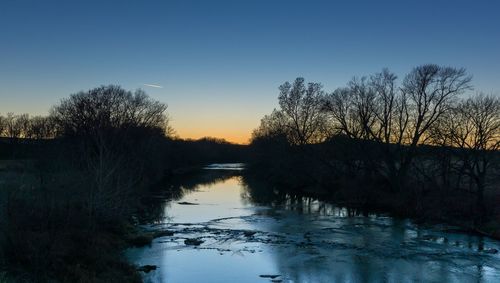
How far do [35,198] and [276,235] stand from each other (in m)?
13.8

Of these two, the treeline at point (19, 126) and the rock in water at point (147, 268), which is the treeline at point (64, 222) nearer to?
the rock in water at point (147, 268)

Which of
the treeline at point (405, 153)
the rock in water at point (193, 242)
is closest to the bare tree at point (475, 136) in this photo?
the treeline at point (405, 153)

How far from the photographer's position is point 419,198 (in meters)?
37.9

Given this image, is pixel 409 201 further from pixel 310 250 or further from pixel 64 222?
pixel 64 222

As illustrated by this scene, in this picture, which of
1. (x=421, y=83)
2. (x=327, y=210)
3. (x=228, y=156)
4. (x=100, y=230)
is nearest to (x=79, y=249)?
(x=100, y=230)

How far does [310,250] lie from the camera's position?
2380 centimetres

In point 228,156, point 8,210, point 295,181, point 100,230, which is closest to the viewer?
point 8,210

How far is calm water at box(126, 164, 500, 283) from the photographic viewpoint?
19344mm

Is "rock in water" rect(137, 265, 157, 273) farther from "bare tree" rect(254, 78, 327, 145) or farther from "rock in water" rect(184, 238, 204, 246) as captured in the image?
"bare tree" rect(254, 78, 327, 145)

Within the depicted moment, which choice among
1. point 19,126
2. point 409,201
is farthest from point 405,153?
point 19,126

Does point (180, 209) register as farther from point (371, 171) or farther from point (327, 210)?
point (371, 171)

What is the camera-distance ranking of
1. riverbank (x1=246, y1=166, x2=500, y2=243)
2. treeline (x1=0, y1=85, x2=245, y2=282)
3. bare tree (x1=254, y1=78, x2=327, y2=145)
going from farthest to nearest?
bare tree (x1=254, y1=78, x2=327, y2=145)
riverbank (x1=246, y1=166, x2=500, y2=243)
treeline (x1=0, y1=85, x2=245, y2=282)

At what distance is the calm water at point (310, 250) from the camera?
19.3 m

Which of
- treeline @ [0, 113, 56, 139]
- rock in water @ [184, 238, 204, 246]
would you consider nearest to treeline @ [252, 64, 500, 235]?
rock in water @ [184, 238, 204, 246]
